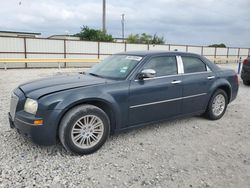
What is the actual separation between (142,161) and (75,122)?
110cm

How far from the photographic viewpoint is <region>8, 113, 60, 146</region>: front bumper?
3.12 metres

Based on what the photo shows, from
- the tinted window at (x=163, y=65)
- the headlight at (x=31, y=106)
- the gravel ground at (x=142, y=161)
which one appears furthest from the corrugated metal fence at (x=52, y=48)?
the tinted window at (x=163, y=65)

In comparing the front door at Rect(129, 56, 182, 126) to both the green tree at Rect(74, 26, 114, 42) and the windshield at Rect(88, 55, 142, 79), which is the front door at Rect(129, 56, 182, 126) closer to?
the windshield at Rect(88, 55, 142, 79)

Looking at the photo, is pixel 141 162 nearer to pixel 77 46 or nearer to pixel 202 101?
pixel 202 101

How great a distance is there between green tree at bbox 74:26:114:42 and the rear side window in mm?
21680

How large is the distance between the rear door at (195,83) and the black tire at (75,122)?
1.80 meters

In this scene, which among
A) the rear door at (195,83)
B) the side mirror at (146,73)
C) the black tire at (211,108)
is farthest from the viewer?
the black tire at (211,108)

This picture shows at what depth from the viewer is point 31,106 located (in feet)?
10.5

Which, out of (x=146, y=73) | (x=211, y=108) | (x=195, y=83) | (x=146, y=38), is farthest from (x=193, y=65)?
(x=146, y=38)

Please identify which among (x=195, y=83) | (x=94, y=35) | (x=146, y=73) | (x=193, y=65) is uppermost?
(x=94, y=35)

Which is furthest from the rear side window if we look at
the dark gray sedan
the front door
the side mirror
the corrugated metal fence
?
the corrugated metal fence

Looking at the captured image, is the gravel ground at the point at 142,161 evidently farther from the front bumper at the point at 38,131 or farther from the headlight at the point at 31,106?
the headlight at the point at 31,106

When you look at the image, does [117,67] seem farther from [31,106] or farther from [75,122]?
[31,106]

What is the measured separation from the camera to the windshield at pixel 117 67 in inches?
157
